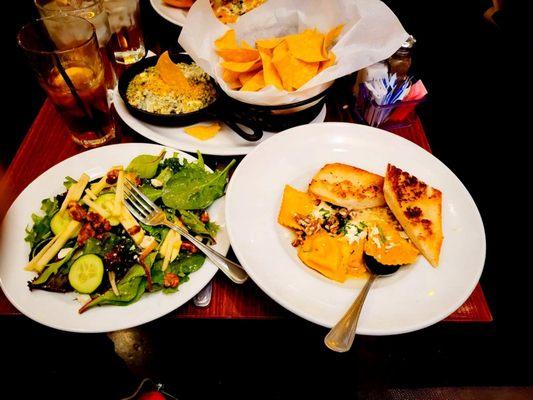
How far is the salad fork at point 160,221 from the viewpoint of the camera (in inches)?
52.7

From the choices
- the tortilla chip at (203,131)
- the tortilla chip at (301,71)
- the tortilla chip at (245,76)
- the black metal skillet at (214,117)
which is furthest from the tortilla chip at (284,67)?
the tortilla chip at (203,131)

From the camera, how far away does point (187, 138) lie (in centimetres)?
190

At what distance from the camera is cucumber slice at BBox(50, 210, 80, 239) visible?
4.58 feet

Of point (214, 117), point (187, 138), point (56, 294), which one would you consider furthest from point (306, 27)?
point (56, 294)

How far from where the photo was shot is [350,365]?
2.47m

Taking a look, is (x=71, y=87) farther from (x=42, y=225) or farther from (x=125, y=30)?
(x=125, y=30)

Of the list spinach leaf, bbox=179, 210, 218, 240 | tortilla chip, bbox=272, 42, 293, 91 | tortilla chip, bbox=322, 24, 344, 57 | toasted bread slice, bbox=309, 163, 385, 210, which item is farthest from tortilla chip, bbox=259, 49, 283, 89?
spinach leaf, bbox=179, 210, 218, 240

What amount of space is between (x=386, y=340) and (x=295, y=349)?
24.3 inches

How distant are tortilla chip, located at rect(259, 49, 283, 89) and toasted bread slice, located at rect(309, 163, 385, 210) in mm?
496

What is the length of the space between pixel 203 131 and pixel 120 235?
710 mm

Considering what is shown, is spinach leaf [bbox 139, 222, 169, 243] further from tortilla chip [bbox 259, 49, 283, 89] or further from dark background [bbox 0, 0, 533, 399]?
tortilla chip [bbox 259, 49, 283, 89]

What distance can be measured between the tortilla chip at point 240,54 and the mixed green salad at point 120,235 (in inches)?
23.9

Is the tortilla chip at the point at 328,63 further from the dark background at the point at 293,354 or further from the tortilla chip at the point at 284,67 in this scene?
the dark background at the point at 293,354

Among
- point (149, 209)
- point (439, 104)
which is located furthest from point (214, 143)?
point (439, 104)
